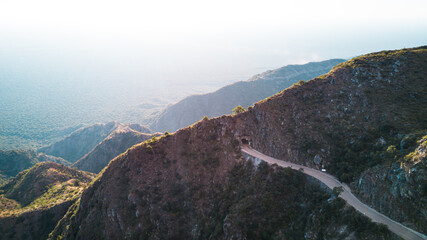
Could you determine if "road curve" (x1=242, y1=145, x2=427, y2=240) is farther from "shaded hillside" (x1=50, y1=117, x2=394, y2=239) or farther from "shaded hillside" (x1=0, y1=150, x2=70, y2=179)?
"shaded hillside" (x1=0, y1=150, x2=70, y2=179)

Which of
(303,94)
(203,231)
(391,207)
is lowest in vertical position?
(203,231)

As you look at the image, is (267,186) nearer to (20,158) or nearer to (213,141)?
(213,141)

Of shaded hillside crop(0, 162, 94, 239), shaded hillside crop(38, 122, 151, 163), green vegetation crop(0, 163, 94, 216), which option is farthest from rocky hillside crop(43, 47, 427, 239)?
shaded hillside crop(38, 122, 151, 163)

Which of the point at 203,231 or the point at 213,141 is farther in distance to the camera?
the point at 213,141

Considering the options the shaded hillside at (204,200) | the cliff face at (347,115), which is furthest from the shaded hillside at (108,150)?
the cliff face at (347,115)

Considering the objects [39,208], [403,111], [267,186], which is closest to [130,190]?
[267,186]

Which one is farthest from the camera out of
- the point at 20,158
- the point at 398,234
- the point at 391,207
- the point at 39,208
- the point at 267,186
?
the point at 20,158
